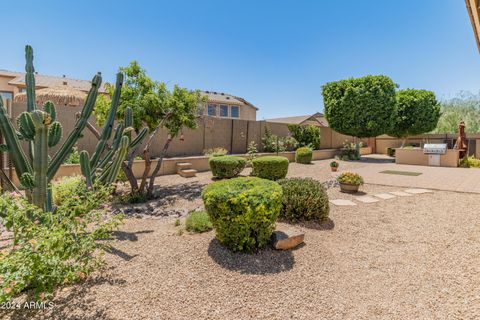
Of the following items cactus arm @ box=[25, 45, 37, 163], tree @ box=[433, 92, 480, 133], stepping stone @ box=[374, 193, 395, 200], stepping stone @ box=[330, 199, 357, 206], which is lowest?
stepping stone @ box=[330, 199, 357, 206]

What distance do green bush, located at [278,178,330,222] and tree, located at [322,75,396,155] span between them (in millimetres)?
15894

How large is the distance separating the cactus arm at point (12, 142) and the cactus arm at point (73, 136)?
32cm

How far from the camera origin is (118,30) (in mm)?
8992

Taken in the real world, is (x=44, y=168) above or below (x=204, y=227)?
above

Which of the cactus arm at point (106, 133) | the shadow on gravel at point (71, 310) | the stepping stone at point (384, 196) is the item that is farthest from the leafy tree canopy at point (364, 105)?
the shadow on gravel at point (71, 310)

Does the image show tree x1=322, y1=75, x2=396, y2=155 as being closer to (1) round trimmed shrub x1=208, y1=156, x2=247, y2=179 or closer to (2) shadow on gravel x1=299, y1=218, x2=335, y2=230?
(1) round trimmed shrub x1=208, y1=156, x2=247, y2=179

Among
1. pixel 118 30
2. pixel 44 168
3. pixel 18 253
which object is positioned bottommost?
pixel 18 253

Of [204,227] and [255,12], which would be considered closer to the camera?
[204,227]

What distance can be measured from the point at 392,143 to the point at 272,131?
1634 cm

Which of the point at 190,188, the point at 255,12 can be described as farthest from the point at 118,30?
the point at 190,188

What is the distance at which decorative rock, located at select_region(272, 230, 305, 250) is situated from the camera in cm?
367

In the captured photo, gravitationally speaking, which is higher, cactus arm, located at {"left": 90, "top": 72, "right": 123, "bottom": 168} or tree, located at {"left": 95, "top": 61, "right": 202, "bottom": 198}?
tree, located at {"left": 95, "top": 61, "right": 202, "bottom": 198}

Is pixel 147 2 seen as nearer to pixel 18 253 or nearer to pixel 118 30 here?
pixel 118 30

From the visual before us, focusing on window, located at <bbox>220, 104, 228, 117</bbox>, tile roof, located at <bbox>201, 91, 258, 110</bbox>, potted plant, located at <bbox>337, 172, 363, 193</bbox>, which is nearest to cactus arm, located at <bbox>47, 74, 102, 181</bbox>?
potted plant, located at <bbox>337, 172, 363, 193</bbox>
